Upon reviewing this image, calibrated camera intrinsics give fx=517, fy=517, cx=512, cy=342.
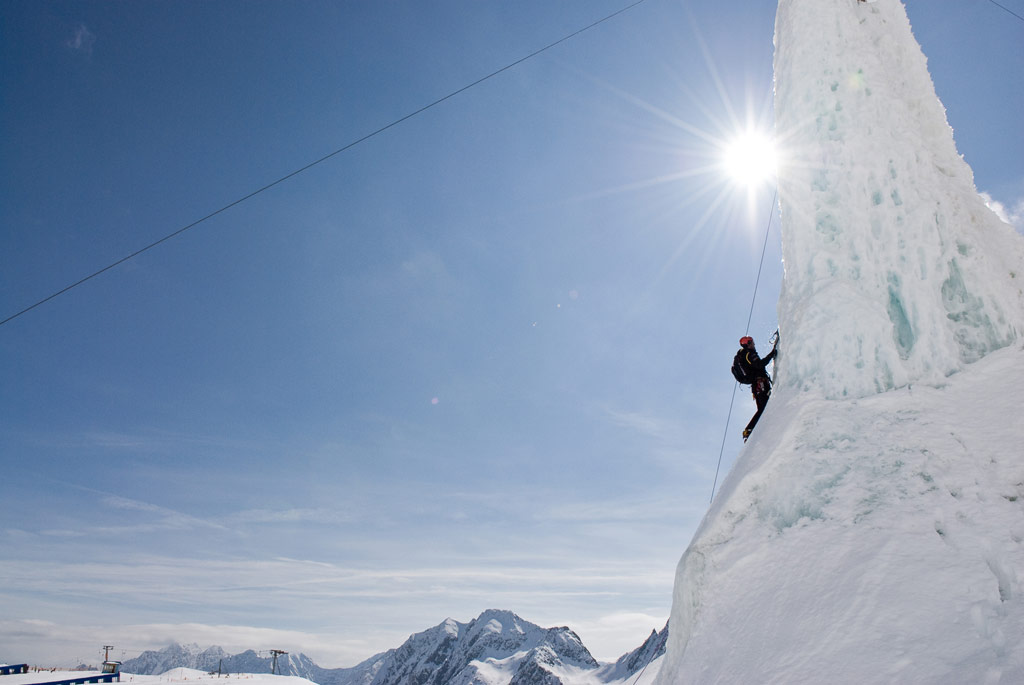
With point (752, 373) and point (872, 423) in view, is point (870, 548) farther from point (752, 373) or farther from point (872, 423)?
point (752, 373)

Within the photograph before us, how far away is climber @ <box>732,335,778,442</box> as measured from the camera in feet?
35.6

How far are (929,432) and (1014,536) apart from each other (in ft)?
5.73

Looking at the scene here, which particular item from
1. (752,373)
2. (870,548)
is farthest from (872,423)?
(752,373)

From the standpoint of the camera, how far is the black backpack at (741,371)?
36.2 feet

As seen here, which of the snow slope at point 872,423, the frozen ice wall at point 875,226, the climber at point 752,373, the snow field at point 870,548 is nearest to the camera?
the snow field at point 870,548

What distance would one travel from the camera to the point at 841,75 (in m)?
10.2

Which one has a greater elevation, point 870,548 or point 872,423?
point 872,423

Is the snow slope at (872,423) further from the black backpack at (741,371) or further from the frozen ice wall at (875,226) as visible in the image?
the black backpack at (741,371)

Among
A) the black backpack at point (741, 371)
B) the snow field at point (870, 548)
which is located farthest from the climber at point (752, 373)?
the snow field at point (870, 548)

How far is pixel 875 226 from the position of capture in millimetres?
8992

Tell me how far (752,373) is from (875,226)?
3.56m

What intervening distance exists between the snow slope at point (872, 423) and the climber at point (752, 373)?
4.48 feet

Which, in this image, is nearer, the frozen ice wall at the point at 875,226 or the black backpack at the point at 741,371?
the frozen ice wall at the point at 875,226

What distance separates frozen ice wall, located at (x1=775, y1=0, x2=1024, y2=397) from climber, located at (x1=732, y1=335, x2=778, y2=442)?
3.83 ft
